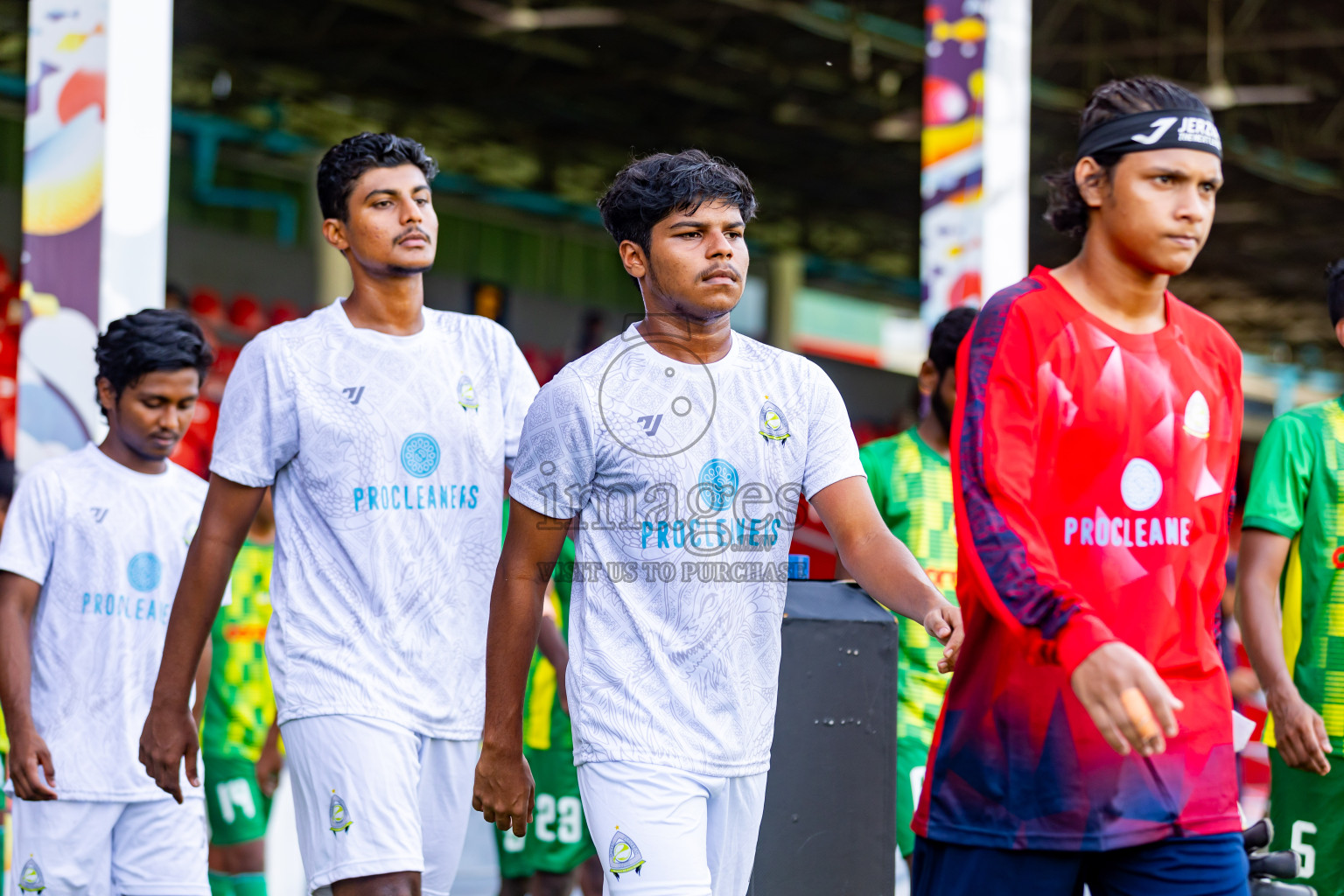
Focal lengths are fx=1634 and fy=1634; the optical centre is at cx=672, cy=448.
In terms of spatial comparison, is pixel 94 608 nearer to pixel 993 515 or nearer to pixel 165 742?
pixel 165 742

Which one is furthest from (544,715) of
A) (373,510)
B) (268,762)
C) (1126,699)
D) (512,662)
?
(1126,699)

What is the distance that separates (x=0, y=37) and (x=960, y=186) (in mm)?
13953

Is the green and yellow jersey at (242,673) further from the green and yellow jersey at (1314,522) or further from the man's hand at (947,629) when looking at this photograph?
the man's hand at (947,629)

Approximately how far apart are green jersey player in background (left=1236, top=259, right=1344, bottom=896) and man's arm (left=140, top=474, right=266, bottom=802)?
2.45 metres

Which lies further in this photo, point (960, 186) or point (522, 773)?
point (960, 186)

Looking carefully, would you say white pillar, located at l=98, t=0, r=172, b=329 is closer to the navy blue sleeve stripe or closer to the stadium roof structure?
the navy blue sleeve stripe

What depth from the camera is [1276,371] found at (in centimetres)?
2709

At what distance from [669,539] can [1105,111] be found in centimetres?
110

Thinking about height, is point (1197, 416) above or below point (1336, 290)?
below

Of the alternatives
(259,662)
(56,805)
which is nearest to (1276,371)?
(259,662)

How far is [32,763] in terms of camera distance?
430cm

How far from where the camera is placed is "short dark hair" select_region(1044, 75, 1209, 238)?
284 centimetres

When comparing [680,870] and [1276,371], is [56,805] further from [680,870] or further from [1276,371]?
[1276,371]

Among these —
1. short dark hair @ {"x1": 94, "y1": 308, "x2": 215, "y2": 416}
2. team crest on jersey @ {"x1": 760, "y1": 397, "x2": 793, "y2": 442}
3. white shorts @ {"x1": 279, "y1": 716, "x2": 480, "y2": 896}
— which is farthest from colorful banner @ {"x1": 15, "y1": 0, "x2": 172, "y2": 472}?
team crest on jersey @ {"x1": 760, "y1": 397, "x2": 793, "y2": 442}
